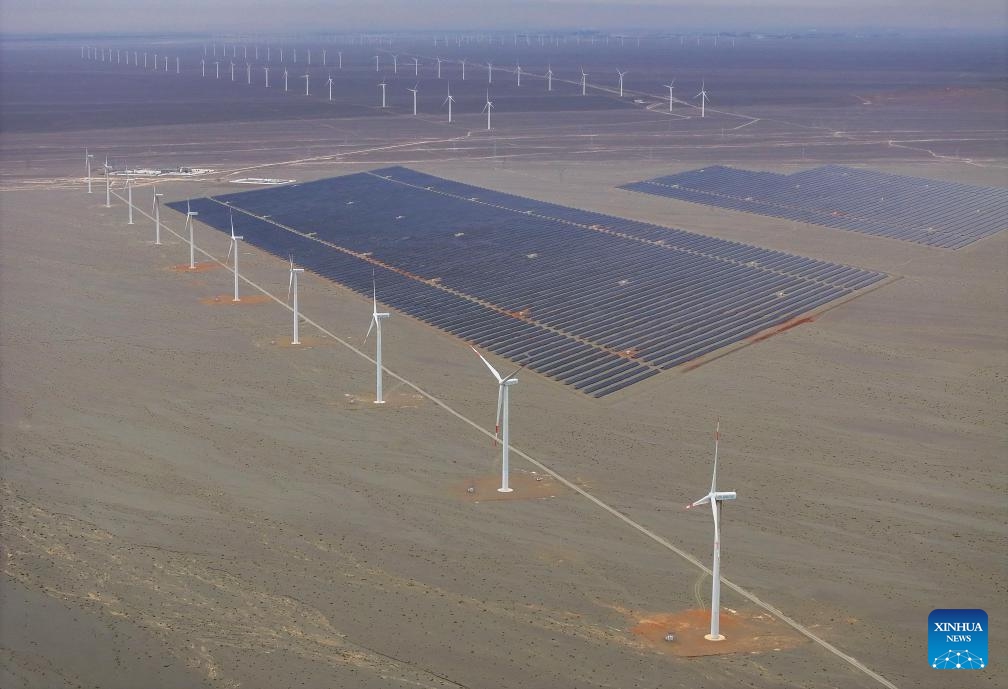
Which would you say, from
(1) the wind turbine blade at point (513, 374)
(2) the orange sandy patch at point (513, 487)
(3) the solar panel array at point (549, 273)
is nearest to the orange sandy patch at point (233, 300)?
(3) the solar panel array at point (549, 273)

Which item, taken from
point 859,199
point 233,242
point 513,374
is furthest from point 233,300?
point 859,199

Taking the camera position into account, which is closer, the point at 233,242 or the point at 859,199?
the point at 233,242

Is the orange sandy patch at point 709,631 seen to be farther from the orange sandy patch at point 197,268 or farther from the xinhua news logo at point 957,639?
the orange sandy patch at point 197,268

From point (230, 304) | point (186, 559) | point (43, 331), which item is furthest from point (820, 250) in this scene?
point (186, 559)

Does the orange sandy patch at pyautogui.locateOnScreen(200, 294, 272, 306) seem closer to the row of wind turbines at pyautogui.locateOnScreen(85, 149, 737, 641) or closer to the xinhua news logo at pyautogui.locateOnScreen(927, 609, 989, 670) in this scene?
the row of wind turbines at pyautogui.locateOnScreen(85, 149, 737, 641)

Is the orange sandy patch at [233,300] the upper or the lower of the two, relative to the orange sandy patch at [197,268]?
lower

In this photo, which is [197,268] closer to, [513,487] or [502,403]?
[502,403]

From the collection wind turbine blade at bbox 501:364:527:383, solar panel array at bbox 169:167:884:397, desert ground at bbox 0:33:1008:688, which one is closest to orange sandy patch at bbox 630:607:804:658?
desert ground at bbox 0:33:1008:688
